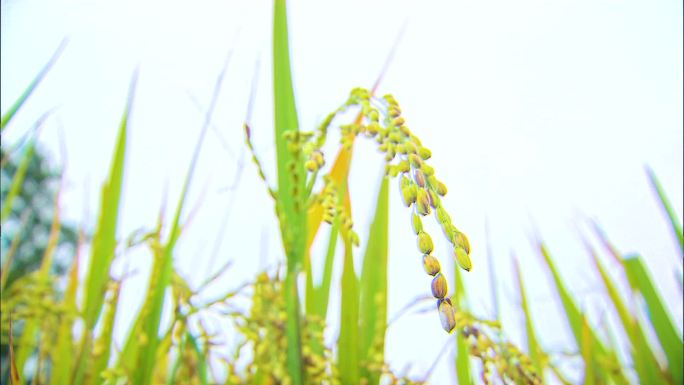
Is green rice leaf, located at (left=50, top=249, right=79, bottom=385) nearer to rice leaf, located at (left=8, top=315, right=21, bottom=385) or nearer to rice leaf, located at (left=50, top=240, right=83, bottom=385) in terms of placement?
rice leaf, located at (left=50, top=240, right=83, bottom=385)

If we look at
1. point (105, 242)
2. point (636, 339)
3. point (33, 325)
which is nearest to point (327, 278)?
point (105, 242)

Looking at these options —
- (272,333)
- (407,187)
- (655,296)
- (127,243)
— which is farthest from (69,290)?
(655,296)

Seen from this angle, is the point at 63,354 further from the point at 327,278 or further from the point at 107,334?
the point at 327,278

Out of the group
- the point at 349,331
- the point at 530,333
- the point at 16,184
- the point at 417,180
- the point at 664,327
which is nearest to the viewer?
the point at 417,180

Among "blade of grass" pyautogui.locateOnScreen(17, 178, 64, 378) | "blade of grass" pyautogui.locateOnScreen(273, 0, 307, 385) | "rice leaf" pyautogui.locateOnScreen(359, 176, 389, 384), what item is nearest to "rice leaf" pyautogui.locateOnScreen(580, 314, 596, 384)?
"rice leaf" pyautogui.locateOnScreen(359, 176, 389, 384)

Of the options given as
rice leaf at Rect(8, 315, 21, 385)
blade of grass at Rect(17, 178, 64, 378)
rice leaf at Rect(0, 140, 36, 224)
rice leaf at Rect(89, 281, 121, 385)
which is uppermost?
rice leaf at Rect(0, 140, 36, 224)

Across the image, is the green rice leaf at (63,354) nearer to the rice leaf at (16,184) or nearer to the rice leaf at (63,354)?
the rice leaf at (63,354)
